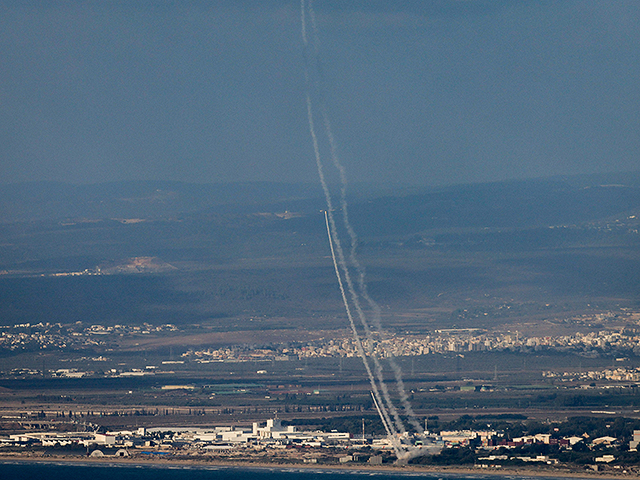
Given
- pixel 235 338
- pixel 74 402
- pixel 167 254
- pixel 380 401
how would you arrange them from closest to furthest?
pixel 380 401
pixel 74 402
pixel 235 338
pixel 167 254

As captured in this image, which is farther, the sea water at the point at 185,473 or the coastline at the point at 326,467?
the sea water at the point at 185,473

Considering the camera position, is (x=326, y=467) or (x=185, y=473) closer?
(x=326, y=467)

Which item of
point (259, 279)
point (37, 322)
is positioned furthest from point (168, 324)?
point (259, 279)

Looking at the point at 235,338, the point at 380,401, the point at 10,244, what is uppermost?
the point at 10,244

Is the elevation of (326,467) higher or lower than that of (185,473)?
higher

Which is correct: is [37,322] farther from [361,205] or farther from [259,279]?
[361,205]
